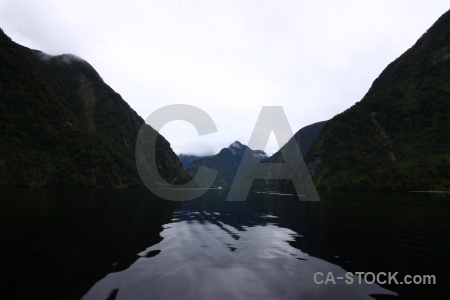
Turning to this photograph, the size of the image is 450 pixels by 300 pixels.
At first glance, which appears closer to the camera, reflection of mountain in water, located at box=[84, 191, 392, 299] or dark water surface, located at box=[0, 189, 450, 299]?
reflection of mountain in water, located at box=[84, 191, 392, 299]

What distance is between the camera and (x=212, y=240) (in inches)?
757

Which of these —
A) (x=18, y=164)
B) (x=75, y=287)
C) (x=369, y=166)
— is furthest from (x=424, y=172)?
(x=18, y=164)

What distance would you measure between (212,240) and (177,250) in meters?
3.77

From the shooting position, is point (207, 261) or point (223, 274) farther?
point (207, 261)

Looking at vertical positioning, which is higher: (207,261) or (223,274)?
(207,261)

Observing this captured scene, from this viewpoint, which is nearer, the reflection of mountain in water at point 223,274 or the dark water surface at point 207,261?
the reflection of mountain in water at point 223,274

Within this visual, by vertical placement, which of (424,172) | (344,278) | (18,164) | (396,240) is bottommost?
(344,278)

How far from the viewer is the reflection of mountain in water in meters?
9.45

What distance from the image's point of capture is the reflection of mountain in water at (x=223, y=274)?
9.45m

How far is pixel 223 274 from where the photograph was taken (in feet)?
38.3

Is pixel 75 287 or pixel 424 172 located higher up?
pixel 424 172

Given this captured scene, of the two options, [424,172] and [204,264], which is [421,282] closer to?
[204,264]

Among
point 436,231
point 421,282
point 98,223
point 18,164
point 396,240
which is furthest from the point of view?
point 18,164

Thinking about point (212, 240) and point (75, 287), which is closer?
point (75, 287)
